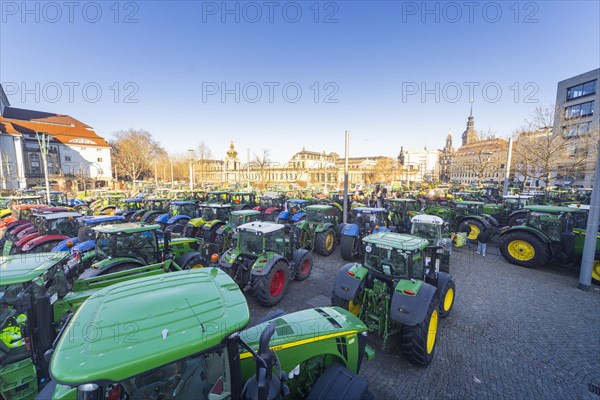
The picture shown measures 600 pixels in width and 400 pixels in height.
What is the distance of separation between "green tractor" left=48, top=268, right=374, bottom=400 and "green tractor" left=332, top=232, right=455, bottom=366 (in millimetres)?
2051

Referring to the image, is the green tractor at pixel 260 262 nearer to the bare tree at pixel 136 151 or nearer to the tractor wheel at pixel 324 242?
the tractor wheel at pixel 324 242

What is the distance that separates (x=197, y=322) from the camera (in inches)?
71.5

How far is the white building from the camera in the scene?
135ft

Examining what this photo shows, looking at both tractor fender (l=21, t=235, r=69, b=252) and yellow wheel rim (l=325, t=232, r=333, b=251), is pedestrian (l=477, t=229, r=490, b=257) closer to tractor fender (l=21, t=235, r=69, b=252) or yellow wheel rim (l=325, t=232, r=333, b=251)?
yellow wheel rim (l=325, t=232, r=333, b=251)

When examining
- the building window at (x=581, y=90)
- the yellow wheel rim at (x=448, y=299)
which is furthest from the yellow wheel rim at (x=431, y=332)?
the building window at (x=581, y=90)

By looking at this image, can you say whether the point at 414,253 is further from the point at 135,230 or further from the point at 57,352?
the point at 135,230

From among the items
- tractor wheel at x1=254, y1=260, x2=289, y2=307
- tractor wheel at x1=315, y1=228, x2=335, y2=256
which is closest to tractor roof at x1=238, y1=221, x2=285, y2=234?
tractor wheel at x1=254, y1=260, x2=289, y2=307

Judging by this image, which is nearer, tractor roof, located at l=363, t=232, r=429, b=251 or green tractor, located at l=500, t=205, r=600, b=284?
tractor roof, located at l=363, t=232, r=429, b=251

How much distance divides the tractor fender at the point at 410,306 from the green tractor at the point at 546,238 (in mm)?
7381

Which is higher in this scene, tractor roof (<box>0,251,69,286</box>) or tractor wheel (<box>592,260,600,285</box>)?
tractor roof (<box>0,251,69,286</box>)

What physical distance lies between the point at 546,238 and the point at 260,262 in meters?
9.84

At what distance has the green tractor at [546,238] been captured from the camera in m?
8.37

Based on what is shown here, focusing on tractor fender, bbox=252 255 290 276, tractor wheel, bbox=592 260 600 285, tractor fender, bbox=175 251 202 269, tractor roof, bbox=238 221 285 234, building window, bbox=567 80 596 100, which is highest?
building window, bbox=567 80 596 100

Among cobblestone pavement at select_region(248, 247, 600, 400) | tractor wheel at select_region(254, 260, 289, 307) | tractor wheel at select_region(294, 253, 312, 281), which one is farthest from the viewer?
tractor wheel at select_region(294, 253, 312, 281)
